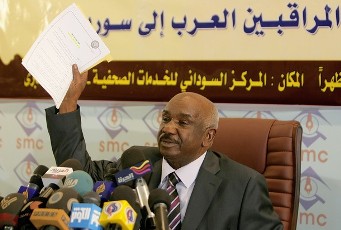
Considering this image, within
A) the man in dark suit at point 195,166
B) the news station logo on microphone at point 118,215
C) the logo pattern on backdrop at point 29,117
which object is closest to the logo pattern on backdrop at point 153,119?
the logo pattern on backdrop at point 29,117

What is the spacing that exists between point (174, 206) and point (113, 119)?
1540 mm

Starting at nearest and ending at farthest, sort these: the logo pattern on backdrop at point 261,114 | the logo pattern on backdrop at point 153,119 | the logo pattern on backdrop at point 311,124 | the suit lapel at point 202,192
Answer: the suit lapel at point 202,192 < the logo pattern on backdrop at point 311,124 < the logo pattern on backdrop at point 261,114 < the logo pattern on backdrop at point 153,119

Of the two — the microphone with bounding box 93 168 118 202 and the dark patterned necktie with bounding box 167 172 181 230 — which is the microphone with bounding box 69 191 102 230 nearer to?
the microphone with bounding box 93 168 118 202

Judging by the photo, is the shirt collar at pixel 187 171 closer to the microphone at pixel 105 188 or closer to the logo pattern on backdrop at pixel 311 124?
the microphone at pixel 105 188

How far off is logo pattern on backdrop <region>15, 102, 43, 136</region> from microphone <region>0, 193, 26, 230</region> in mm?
2522

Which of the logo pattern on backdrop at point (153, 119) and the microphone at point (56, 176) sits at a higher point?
the logo pattern on backdrop at point (153, 119)

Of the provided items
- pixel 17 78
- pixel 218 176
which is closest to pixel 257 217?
pixel 218 176

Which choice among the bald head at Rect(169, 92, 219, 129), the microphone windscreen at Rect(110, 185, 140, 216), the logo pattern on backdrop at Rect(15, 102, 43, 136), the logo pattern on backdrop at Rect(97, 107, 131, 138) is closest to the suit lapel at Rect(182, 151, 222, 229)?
the bald head at Rect(169, 92, 219, 129)

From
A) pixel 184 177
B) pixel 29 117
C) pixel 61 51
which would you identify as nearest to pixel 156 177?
pixel 184 177

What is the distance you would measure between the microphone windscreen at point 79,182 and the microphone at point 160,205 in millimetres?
188

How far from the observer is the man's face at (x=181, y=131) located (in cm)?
238

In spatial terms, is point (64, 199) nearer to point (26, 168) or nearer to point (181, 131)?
point (181, 131)

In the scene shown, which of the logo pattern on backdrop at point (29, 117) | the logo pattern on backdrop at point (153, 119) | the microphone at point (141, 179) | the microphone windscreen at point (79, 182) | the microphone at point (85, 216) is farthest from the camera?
the logo pattern on backdrop at point (29, 117)

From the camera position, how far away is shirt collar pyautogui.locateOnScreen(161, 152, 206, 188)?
7.72 ft
